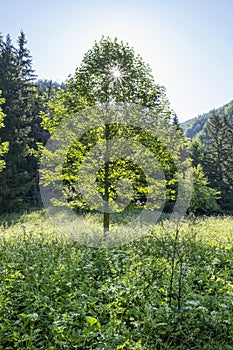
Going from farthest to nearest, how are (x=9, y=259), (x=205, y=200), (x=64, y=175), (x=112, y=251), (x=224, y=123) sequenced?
(x=224, y=123)
(x=205, y=200)
(x=64, y=175)
(x=112, y=251)
(x=9, y=259)

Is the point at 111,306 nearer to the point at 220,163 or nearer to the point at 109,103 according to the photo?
the point at 109,103

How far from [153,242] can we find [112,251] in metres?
1.72

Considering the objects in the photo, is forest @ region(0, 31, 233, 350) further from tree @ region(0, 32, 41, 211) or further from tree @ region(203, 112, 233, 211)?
tree @ region(203, 112, 233, 211)

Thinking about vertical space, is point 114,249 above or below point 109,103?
below

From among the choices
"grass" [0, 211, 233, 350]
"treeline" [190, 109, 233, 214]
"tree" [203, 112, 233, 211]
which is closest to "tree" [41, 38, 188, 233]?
"grass" [0, 211, 233, 350]

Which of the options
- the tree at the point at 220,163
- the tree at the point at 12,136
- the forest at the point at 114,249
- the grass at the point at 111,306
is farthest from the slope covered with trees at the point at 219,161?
the grass at the point at 111,306

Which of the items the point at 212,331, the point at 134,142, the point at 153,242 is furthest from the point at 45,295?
the point at 134,142

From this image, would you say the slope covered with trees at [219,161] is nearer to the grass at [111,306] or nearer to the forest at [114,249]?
the forest at [114,249]

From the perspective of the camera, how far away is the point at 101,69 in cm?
1030

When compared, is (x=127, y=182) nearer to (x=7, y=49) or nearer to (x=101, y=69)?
(x=101, y=69)

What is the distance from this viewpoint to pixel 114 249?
307 inches

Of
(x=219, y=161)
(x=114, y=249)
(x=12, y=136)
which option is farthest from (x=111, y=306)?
(x=219, y=161)

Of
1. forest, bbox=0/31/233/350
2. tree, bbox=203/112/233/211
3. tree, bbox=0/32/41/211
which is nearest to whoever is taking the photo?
forest, bbox=0/31/233/350

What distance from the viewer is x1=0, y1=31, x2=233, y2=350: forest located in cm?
375
